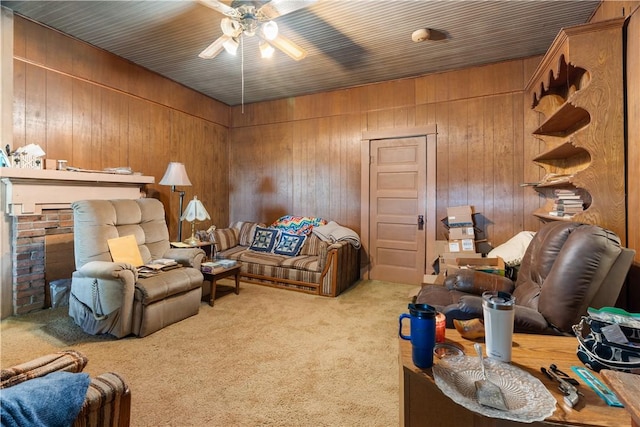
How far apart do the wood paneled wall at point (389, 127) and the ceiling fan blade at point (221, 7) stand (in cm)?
243

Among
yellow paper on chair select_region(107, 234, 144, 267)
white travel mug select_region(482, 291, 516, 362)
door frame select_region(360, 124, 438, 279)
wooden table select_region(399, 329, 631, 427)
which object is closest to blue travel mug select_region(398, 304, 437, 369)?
wooden table select_region(399, 329, 631, 427)

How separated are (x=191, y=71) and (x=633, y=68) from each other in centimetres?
427

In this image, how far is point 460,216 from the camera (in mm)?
3602

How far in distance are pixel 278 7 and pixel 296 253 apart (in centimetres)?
281

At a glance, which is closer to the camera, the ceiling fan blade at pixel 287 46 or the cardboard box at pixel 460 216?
the ceiling fan blade at pixel 287 46

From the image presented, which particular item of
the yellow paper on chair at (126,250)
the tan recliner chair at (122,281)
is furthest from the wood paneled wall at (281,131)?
the yellow paper on chair at (126,250)

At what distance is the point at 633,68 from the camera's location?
1883mm

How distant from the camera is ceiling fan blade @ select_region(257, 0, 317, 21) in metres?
2.04

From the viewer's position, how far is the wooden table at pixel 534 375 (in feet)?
2.50

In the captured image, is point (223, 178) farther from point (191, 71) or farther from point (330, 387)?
point (330, 387)

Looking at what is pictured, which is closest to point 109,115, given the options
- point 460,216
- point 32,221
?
point 32,221

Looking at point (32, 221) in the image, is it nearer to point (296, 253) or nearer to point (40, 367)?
point (40, 367)

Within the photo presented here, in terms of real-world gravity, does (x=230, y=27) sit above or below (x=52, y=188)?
above

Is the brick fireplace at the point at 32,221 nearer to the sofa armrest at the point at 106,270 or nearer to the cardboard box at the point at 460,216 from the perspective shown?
the sofa armrest at the point at 106,270
